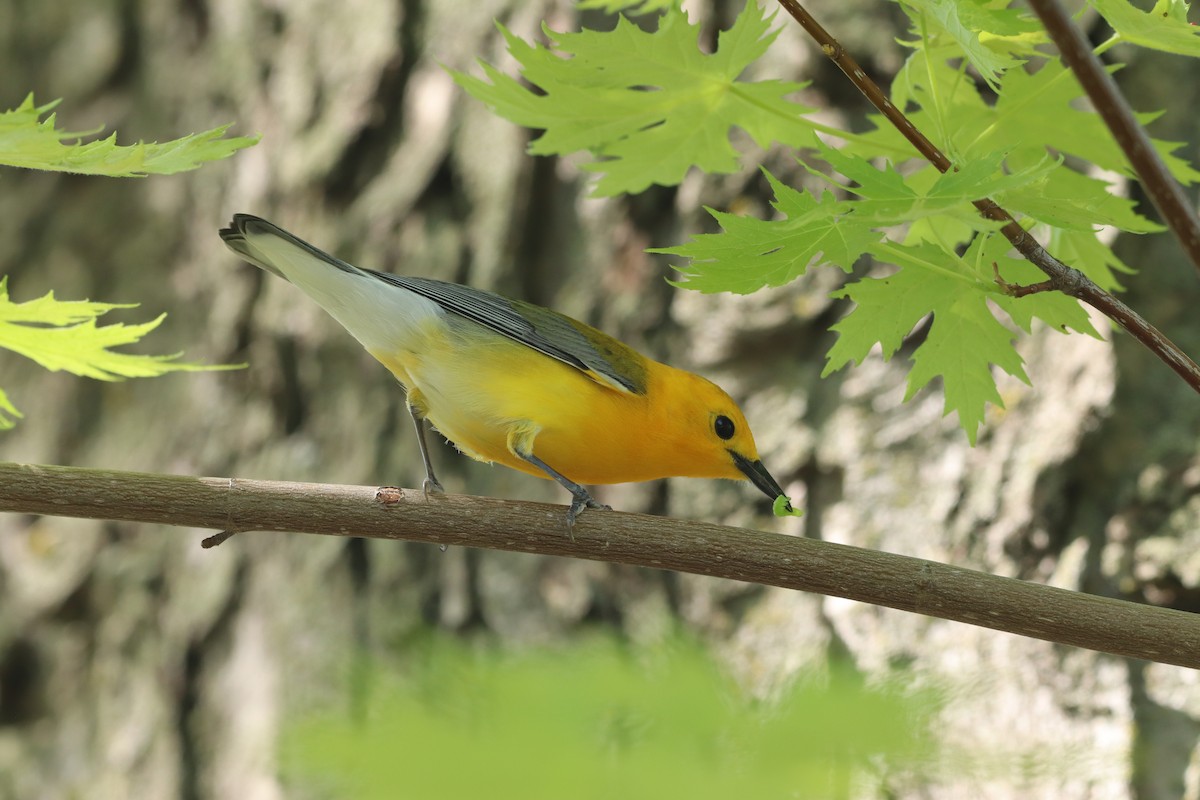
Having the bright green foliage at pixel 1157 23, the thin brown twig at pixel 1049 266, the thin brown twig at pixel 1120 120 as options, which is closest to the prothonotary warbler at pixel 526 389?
the thin brown twig at pixel 1049 266

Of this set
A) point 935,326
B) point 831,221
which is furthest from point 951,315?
point 831,221

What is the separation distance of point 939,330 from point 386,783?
811 mm

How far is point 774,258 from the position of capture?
116 cm

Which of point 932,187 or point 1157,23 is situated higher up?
point 1157,23

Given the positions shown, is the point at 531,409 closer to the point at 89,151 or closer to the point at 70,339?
the point at 70,339

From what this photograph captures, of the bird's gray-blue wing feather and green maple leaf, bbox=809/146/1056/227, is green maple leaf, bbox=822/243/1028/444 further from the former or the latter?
the bird's gray-blue wing feather

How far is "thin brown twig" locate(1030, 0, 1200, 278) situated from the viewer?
2.75 feet

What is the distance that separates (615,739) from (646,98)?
30.9 inches

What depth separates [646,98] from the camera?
56.6 inches

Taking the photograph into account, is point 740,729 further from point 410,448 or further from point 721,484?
point 410,448

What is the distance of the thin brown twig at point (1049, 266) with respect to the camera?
1100 millimetres

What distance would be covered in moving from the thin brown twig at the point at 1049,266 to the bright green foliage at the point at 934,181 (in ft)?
0.10

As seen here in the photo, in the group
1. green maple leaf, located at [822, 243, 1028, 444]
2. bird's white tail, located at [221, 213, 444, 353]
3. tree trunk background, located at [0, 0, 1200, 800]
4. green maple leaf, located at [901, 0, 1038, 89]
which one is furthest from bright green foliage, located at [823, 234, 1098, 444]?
bird's white tail, located at [221, 213, 444, 353]

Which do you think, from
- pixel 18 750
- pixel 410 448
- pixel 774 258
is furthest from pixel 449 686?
pixel 18 750
